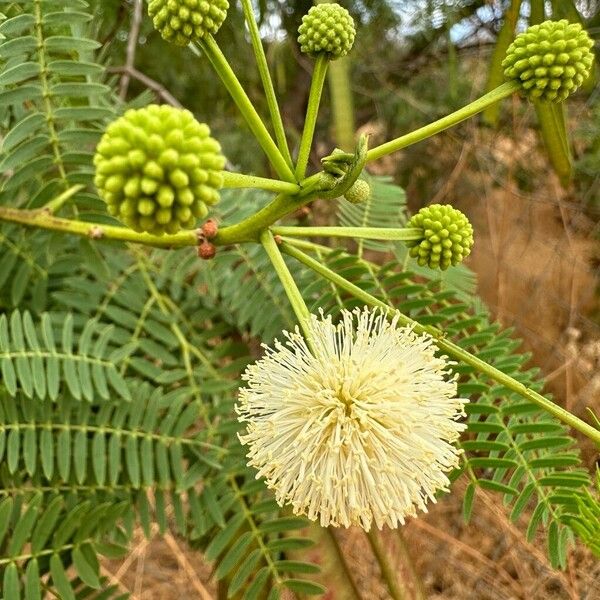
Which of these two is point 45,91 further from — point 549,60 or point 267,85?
point 549,60

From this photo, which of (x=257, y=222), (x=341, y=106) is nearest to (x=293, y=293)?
(x=257, y=222)

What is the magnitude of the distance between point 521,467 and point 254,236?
314 mm

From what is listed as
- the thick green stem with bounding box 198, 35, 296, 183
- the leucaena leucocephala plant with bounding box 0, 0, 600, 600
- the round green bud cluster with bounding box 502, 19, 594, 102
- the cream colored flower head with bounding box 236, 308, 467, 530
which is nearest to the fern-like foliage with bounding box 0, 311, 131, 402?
the leucaena leucocephala plant with bounding box 0, 0, 600, 600

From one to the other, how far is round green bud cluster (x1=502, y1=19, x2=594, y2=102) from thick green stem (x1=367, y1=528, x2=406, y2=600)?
0.48 m

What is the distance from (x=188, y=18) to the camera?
1.49 feet

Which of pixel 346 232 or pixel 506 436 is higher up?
pixel 346 232

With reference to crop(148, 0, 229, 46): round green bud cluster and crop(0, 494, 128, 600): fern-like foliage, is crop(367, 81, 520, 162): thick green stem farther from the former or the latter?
crop(0, 494, 128, 600): fern-like foliage

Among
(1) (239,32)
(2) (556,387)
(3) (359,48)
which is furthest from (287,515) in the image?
(3) (359,48)

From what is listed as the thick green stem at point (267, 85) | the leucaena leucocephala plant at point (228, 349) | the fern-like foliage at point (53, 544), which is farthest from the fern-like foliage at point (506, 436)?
the fern-like foliage at point (53, 544)

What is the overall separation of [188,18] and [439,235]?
9.2 inches

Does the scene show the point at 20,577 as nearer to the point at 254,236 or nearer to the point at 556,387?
the point at 254,236

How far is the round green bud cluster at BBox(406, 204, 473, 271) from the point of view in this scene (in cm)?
50

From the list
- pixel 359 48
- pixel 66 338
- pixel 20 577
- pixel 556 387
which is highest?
pixel 359 48

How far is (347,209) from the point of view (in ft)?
2.68
